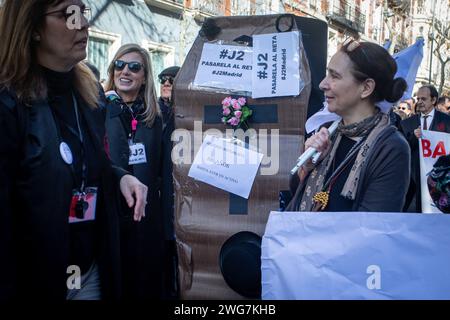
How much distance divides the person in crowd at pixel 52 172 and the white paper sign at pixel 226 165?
1.00m

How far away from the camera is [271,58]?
3100 mm

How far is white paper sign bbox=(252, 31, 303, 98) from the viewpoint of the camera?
10.0 ft

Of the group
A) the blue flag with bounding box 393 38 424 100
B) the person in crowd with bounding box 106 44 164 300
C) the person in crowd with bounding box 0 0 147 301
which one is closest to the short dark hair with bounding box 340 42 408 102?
the blue flag with bounding box 393 38 424 100

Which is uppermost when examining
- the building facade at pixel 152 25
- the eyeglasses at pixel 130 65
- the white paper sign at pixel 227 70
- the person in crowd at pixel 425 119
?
the building facade at pixel 152 25

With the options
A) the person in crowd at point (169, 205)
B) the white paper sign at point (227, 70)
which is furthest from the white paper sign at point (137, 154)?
the white paper sign at point (227, 70)

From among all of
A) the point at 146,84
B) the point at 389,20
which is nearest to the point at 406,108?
the point at 146,84

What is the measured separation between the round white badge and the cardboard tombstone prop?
1.27 m

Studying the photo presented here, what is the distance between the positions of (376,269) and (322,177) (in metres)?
0.63

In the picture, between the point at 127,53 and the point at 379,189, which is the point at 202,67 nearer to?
the point at 127,53

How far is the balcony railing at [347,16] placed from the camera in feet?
92.6

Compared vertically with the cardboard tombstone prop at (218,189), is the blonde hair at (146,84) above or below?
above

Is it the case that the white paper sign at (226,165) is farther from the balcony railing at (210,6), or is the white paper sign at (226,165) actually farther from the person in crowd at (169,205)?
the balcony railing at (210,6)

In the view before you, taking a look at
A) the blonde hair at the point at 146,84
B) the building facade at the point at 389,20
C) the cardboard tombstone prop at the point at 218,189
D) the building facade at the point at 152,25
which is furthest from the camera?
the building facade at the point at 389,20

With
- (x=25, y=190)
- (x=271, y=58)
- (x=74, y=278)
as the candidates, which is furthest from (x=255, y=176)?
(x=25, y=190)
